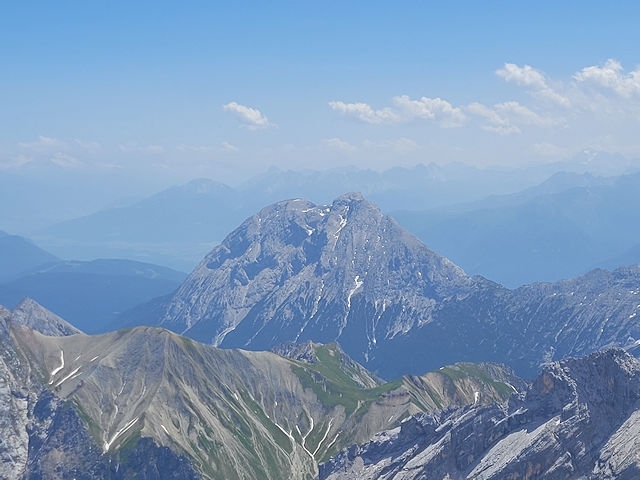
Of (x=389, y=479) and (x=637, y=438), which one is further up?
(x=637, y=438)

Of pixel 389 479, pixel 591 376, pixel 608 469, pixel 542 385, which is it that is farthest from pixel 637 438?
pixel 389 479

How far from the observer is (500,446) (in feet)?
572

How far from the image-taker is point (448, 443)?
610ft

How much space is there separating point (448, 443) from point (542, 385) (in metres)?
23.3

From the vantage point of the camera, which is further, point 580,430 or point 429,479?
point 429,479

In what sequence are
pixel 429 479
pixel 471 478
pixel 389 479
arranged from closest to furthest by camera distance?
pixel 471 478 → pixel 429 479 → pixel 389 479

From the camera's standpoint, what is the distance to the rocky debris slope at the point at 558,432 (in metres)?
150

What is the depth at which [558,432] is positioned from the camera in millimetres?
Answer: 159750

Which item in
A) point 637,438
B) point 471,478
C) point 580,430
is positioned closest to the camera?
point 637,438

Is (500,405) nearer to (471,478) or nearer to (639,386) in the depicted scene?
(471,478)

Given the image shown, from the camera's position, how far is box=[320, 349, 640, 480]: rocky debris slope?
14962 cm

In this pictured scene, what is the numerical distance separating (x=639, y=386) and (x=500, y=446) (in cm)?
3239

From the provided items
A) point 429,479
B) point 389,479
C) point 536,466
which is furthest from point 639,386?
point 389,479

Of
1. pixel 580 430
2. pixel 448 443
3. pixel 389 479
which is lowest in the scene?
pixel 389 479
